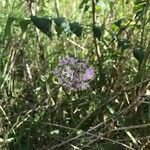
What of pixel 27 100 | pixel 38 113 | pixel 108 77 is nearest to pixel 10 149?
pixel 38 113

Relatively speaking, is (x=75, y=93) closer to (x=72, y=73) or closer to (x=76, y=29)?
(x=72, y=73)

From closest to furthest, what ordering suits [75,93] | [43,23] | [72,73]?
1. [43,23]
2. [72,73]
3. [75,93]

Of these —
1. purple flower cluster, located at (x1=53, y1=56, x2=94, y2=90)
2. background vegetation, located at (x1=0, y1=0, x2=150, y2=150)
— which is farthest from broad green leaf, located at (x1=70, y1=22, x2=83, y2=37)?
purple flower cluster, located at (x1=53, y1=56, x2=94, y2=90)

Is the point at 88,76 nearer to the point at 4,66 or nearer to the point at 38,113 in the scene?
the point at 38,113

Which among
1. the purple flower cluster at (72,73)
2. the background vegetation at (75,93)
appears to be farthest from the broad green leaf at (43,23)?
the purple flower cluster at (72,73)

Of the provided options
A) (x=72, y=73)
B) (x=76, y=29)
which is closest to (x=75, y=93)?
(x=72, y=73)

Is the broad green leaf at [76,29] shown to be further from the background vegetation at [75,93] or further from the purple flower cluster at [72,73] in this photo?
the purple flower cluster at [72,73]
